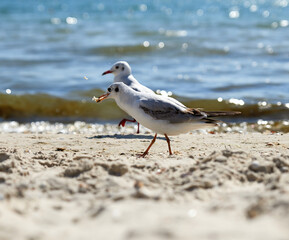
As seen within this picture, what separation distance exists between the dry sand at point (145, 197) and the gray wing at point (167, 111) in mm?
432

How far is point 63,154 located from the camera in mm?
5242

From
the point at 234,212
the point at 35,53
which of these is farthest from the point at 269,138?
the point at 35,53

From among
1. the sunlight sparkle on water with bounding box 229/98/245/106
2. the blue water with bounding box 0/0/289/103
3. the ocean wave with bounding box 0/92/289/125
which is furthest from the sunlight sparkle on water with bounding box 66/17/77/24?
the sunlight sparkle on water with bounding box 229/98/245/106

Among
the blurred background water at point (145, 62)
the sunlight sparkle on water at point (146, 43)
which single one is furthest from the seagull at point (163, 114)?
the sunlight sparkle on water at point (146, 43)

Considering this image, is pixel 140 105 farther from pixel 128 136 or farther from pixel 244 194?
pixel 244 194

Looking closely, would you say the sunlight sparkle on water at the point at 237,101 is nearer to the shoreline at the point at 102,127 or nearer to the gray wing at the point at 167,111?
the shoreline at the point at 102,127

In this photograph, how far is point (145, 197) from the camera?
→ 3414 millimetres

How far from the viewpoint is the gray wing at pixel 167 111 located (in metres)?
5.46

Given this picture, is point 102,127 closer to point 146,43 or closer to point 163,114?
point 163,114

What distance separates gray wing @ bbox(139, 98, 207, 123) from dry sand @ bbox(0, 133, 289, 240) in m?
0.43

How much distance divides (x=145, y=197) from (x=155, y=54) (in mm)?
11979

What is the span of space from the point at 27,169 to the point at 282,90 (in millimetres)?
7282

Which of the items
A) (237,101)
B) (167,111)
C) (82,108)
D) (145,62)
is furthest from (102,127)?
(145,62)

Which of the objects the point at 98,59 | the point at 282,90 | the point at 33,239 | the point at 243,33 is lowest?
the point at 33,239
